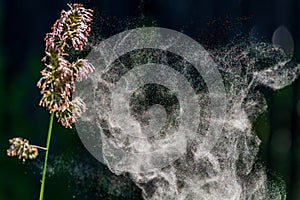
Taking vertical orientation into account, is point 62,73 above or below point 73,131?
below

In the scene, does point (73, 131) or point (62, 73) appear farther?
point (73, 131)

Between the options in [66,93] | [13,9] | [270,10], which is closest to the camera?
[66,93]

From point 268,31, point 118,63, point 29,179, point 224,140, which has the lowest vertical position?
point 29,179

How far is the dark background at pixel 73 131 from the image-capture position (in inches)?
130

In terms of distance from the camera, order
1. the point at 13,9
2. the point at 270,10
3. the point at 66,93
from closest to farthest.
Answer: the point at 66,93, the point at 13,9, the point at 270,10

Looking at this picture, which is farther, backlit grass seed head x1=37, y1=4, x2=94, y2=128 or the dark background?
the dark background

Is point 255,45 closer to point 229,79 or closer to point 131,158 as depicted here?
point 229,79

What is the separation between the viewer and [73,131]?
11.2 ft

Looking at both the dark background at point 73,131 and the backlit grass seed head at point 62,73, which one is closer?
the backlit grass seed head at point 62,73

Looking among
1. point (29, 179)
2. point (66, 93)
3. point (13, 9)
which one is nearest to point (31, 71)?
point (13, 9)

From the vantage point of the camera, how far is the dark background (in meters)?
3.30

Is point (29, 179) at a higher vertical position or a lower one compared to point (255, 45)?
lower

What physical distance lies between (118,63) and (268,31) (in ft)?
2.58

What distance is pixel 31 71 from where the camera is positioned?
3314 millimetres
